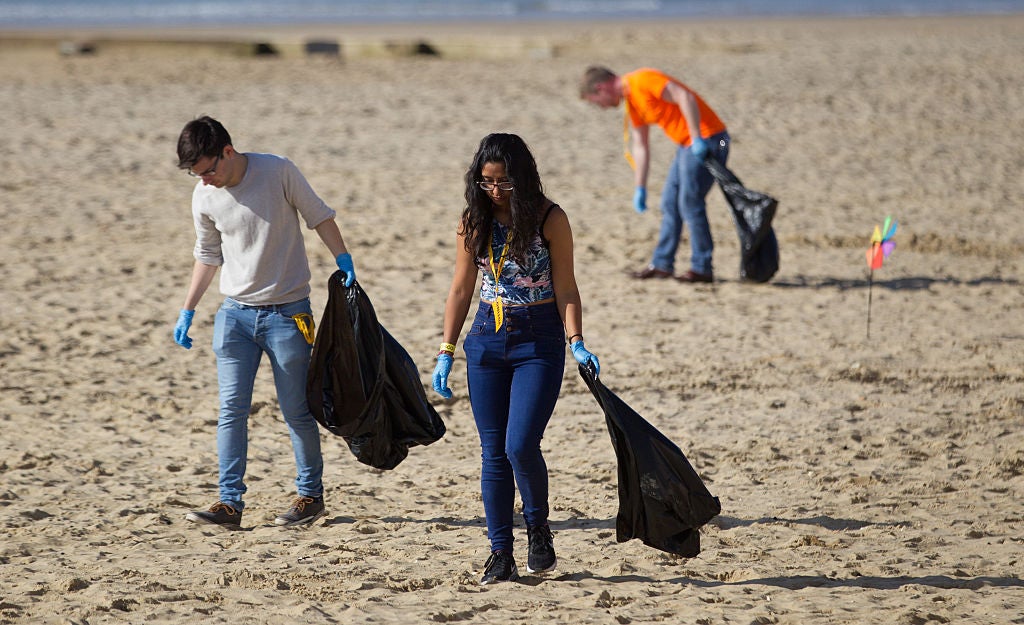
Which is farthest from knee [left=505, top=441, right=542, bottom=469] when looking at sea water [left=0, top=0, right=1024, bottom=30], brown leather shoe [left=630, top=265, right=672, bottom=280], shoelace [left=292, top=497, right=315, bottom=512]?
sea water [left=0, top=0, right=1024, bottom=30]

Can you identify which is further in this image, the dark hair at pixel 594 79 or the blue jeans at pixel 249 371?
the dark hair at pixel 594 79

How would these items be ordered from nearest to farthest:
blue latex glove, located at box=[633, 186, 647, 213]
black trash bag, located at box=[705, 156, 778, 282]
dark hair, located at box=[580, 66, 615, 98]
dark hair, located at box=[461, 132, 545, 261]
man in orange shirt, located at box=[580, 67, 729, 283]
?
dark hair, located at box=[461, 132, 545, 261], dark hair, located at box=[580, 66, 615, 98], man in orange shirt, located at box=[580, 67, 729, 283], black trash bag, located at box=[705, 156, 778, 282], blue latex glove, located at box=[633, 186, 647, 213]

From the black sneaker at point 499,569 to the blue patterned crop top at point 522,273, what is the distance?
90 centimetres

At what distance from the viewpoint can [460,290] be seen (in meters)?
4.10

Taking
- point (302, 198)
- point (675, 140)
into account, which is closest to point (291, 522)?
point (302, 198)

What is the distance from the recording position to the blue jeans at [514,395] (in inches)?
154

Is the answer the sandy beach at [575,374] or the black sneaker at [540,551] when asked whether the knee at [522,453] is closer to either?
the black sneaker at [540,551]

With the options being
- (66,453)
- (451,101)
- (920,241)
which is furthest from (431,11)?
(66,453)

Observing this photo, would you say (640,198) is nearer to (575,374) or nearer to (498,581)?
(575,374)

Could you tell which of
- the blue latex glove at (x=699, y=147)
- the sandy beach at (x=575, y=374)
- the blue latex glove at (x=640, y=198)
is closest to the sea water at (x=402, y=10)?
the sandy beach at (x=575, y=374)

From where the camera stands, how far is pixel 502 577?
4113 millimetres

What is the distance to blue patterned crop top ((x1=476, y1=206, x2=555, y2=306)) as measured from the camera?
12.9ft

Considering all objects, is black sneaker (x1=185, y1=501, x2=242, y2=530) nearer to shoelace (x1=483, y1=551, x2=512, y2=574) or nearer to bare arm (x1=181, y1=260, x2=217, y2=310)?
bare arm (x1=181, y1=260, x2=217, y2=310)

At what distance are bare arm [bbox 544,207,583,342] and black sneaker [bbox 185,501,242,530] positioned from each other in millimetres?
1661
